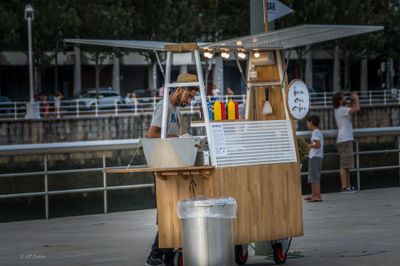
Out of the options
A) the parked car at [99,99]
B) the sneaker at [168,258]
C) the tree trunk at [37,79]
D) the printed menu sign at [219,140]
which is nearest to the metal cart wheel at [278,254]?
the sneaker at [168,258]

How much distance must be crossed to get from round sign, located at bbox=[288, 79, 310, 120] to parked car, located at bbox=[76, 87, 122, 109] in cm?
4816

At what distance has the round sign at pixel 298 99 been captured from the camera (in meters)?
14.4

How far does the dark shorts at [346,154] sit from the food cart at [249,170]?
8.50m

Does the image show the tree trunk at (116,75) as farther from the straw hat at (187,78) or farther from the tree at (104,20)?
the straw hat at (187,78)

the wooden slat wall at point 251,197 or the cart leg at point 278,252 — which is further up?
the wooden slat wall at point 251,197

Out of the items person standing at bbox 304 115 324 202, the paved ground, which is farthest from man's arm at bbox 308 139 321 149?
the paved ground

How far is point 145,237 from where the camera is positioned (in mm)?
16672

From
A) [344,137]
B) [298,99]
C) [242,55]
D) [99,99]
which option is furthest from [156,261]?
[99,99]

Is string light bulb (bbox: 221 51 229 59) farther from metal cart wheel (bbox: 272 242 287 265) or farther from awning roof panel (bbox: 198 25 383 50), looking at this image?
metal cart wheel (bbox: 272 242 287 265)

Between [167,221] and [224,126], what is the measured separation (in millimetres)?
1110

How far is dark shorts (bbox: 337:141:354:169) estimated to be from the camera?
22.5 m

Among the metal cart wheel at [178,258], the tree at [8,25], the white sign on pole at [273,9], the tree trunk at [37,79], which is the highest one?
the tree at [8,25]

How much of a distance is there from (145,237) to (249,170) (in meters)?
3.75

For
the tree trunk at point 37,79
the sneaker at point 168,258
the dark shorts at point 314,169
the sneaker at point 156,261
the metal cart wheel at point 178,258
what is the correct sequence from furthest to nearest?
the tree trunk at point 37,79
the dark shorts at point 314,169
the sneaker at point 156,261
the sneaker at point 168,258
the metal cart wheel at point 178,258
